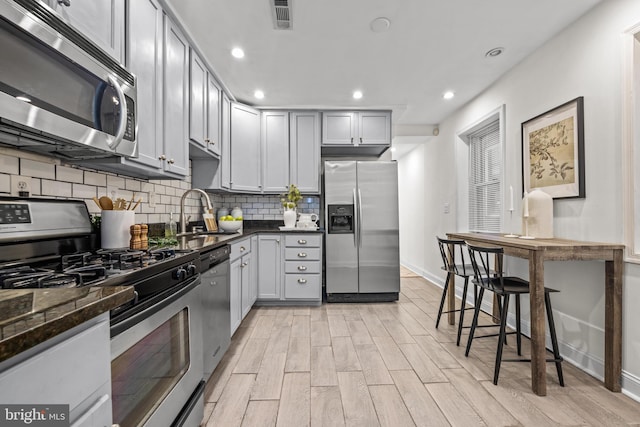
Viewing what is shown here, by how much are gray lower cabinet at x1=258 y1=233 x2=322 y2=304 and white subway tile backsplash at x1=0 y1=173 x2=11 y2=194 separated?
2.36 meters

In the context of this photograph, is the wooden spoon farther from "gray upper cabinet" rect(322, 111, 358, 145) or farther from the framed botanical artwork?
the framed botanical artwork

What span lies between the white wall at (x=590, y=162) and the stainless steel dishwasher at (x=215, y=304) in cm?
259

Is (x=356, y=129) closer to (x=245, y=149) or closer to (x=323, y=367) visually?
(x=245, y=149)

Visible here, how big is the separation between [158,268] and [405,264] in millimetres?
5880

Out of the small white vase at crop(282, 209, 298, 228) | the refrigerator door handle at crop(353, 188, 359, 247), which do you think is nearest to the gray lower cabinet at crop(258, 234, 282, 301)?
the small white vase at crop(282, 209, 298, 228)

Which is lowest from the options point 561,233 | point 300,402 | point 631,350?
point 300,402

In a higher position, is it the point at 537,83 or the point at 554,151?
the point at 537,83

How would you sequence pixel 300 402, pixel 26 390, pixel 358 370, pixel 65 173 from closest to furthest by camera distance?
pixel 26 390 → pixel 65 173 → pixel 300 402 → pixel 358 370

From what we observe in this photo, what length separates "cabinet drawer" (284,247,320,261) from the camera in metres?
3.57

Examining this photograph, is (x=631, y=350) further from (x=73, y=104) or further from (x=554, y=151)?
(x=73, y=104)

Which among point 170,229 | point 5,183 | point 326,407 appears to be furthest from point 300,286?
point 5,183

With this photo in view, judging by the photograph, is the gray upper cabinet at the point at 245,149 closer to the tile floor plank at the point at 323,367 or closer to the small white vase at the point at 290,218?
the small white vase at the point at 290,218

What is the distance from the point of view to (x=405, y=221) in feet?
21.4

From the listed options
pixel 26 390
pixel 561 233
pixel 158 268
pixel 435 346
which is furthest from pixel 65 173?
pixel 561 233
